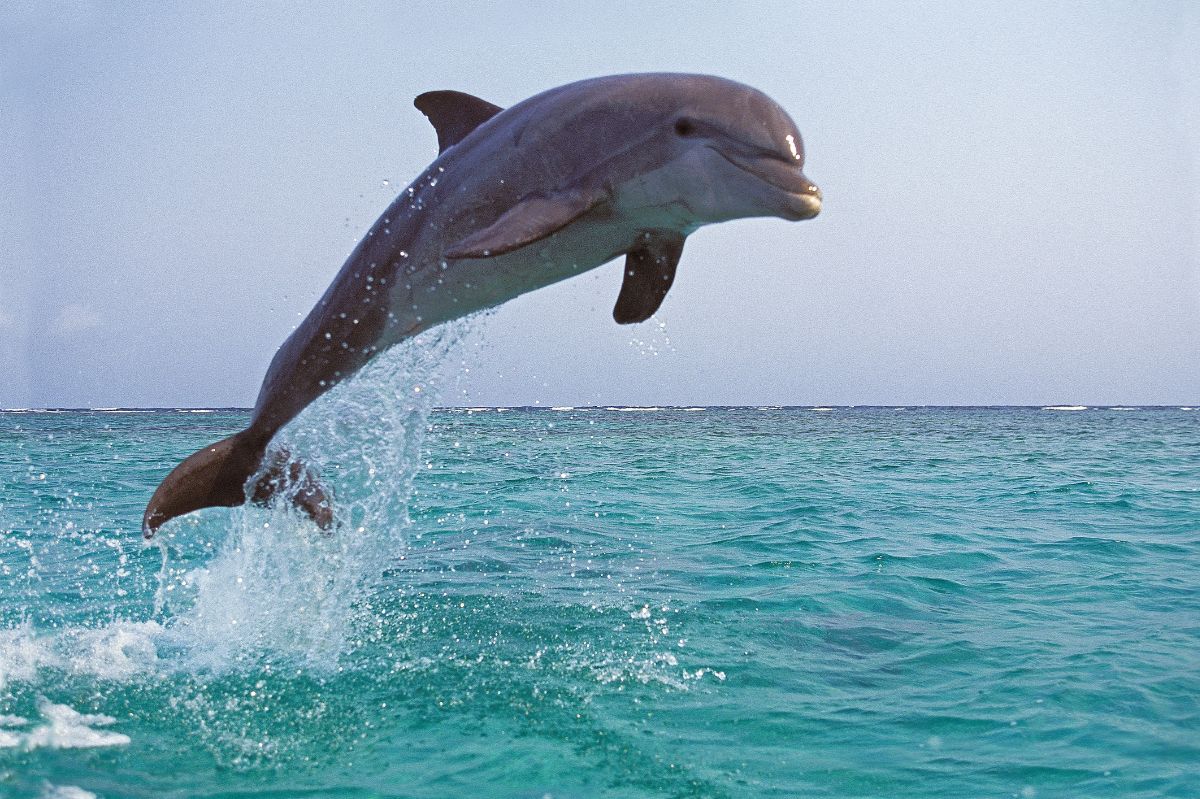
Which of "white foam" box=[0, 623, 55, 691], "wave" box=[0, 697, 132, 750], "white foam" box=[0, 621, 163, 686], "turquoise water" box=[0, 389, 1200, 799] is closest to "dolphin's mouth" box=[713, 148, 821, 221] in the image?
"turquoise water" box=[0, 389, 1200, 799]

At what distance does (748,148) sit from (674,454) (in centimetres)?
2231

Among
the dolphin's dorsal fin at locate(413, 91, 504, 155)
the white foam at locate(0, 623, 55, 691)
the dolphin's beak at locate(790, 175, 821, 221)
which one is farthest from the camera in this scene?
the white foam at locate(0, 623, 55, 691)

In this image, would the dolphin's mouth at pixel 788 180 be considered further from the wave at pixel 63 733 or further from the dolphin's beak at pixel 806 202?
the wave at pixel 63 733

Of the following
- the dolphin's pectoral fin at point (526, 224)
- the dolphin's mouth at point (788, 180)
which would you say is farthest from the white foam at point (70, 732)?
the dolphin's mouth at point (788, 180)

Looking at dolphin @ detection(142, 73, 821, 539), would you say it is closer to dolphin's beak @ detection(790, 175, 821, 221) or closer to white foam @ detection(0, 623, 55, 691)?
dolphin's beak @ detection(790, 175, 821, 221)

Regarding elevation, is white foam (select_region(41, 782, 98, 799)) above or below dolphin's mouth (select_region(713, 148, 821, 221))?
below

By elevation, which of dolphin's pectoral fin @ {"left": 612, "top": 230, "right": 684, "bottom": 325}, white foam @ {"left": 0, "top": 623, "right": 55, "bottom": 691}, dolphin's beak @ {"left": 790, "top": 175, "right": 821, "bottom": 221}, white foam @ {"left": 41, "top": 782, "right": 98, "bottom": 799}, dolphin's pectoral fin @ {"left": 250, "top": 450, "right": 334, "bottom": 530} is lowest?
white foam @ {"left": 41, "top": 782, "right": 98, "bottom": 799}

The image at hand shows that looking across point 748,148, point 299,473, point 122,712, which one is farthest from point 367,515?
point 748,148

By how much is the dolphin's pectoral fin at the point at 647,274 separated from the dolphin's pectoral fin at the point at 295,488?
223cm

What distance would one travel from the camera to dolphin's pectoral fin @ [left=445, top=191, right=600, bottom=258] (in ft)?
13.4

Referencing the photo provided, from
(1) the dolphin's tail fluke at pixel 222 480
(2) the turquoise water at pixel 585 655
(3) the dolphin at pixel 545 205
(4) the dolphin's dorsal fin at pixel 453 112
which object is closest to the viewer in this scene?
(3) the dolphin at pixel 545 205

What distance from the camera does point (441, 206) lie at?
4887mm

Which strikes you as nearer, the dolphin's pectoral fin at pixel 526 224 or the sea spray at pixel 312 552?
the dolphin's pectoral fin at pixel 526 224

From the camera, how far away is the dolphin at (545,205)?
166 inches
